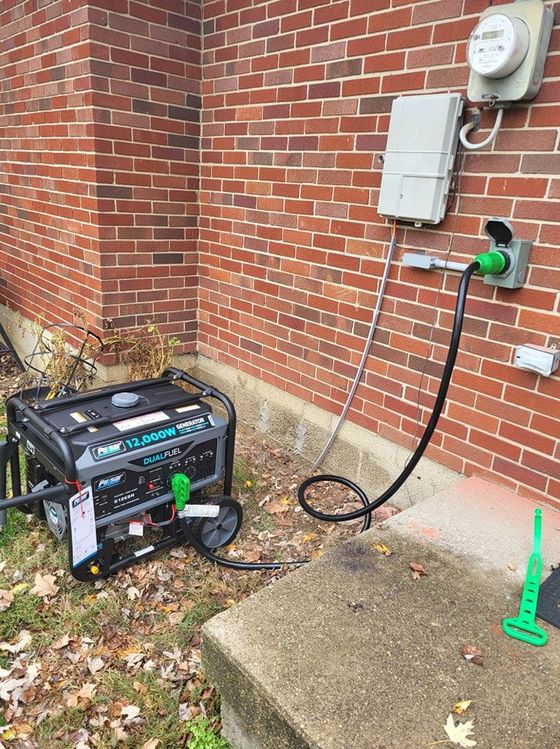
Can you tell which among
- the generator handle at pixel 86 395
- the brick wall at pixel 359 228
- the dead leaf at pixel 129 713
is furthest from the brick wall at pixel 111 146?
the dead leaf at pixel 129 713

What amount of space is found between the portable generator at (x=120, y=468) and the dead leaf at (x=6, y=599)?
311 millimetres

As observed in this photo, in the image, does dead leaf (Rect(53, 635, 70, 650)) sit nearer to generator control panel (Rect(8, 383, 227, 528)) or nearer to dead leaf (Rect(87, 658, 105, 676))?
dead leaf (Rect(87, 658, 105, 676))

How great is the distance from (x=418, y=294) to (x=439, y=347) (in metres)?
0.27

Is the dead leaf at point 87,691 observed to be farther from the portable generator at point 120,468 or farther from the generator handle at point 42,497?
the generator handle at point 42,497

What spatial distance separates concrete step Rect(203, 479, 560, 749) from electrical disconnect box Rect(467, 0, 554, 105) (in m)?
1.69

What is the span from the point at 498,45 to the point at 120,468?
7.12 ft

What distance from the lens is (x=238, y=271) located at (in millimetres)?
3830

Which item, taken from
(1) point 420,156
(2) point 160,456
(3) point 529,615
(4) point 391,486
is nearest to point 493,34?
(1) point 420,156

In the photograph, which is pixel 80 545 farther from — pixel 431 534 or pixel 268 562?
pixel 431 534

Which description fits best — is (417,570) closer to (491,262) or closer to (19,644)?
(491,262)

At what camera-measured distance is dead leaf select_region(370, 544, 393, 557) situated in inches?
80.4

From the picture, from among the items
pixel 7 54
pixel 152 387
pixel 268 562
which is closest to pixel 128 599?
pixel 268 562

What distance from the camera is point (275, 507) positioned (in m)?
3.16

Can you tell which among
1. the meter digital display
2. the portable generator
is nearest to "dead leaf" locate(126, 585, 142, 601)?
the portable generator
